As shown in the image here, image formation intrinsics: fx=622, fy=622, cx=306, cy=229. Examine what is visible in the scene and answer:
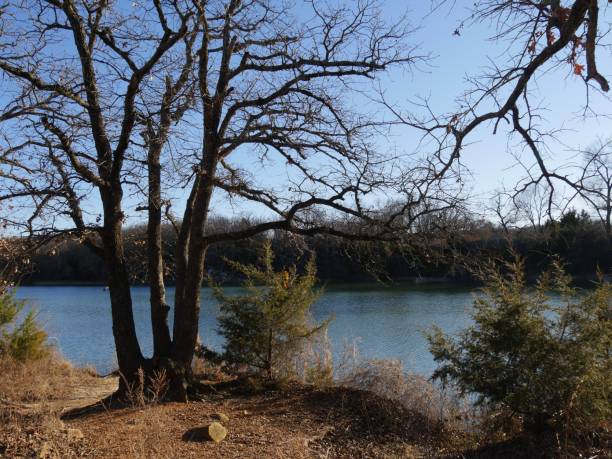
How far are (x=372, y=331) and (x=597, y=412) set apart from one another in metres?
12.8

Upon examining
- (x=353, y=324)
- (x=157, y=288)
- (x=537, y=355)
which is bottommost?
(x=353, y=324)

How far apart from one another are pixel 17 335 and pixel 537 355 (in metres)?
11.1

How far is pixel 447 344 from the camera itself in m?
7.43

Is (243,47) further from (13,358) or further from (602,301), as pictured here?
(13,358)

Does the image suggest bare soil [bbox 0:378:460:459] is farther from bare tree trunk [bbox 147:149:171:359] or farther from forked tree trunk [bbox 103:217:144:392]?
bare tree trunk [bbox 147:149:171:359]

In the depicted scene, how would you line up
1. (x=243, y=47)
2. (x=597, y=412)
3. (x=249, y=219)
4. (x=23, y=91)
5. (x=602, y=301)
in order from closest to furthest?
(x=597, y=412) < (x=602, y=301) < (x=23, y=91) < (x=243, y=47) < (x=249, y=219)

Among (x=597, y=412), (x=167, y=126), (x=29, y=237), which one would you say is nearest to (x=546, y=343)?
(x=597, y=412)

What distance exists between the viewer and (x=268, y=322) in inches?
377

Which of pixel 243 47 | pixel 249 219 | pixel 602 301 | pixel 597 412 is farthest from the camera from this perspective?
pixel 249 219

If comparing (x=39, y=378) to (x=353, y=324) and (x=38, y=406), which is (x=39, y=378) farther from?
(x=353, y=324)

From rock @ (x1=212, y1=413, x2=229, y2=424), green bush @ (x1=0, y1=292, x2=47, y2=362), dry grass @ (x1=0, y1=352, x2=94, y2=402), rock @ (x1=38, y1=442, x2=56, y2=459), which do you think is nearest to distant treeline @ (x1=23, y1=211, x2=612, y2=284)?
dry grass @ (x1=0, y1=352, x2=94, y2=402)

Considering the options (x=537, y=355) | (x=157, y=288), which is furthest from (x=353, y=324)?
(x=537, y=355)

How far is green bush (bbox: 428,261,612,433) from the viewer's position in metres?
6.42

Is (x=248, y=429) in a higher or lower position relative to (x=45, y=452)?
lower
